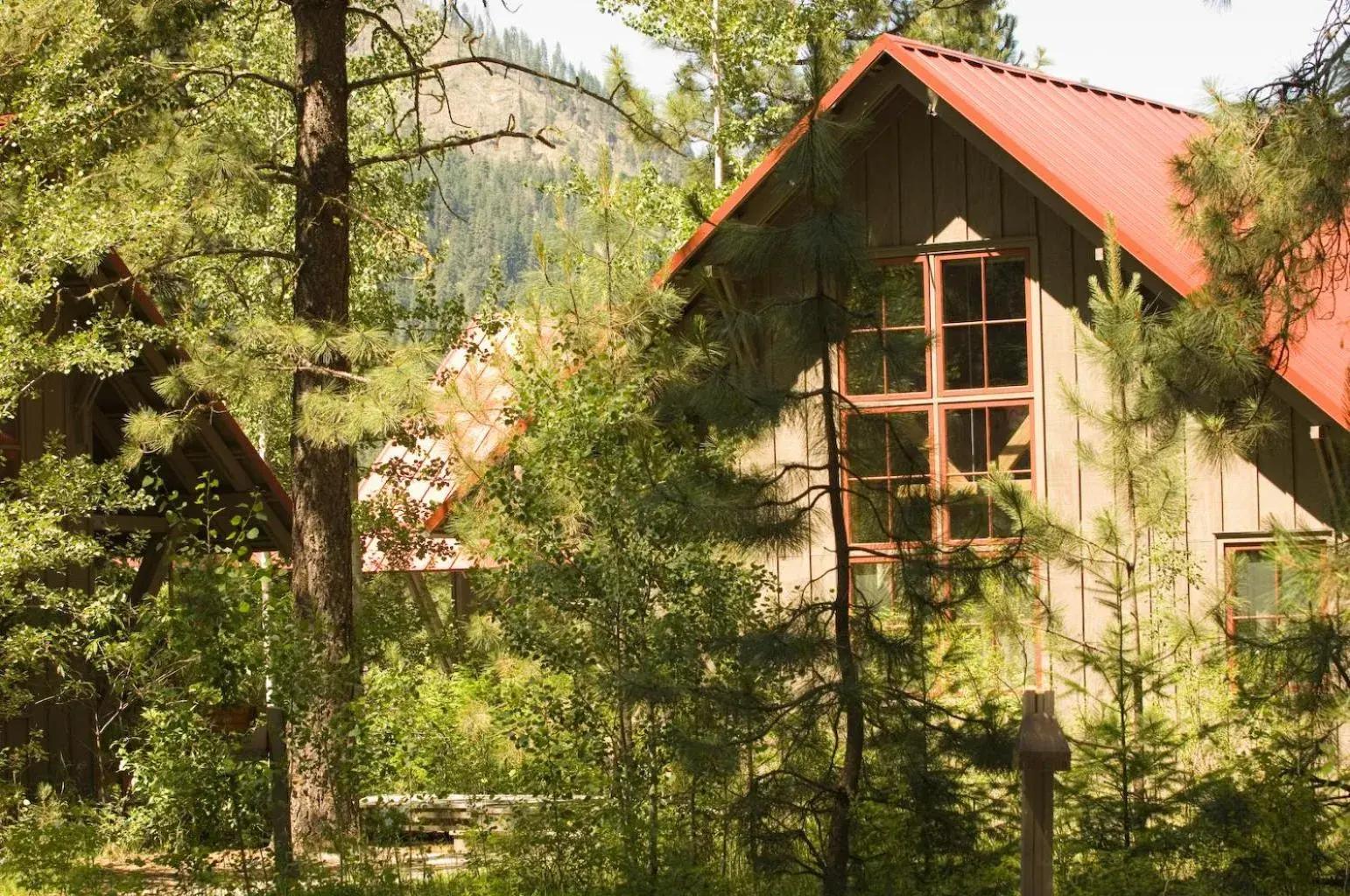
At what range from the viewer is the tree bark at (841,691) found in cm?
735

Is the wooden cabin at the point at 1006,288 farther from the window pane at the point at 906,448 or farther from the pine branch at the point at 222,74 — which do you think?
the window pane at the point at 906,448

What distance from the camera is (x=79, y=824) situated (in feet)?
33.2

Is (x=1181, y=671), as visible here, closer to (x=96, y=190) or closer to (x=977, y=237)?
(x=977, y=237)

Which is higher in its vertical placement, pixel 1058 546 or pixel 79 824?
pixel 1058 546

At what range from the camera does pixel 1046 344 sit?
12812mm

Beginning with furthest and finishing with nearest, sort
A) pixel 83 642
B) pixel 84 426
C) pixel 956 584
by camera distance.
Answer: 1. pixel 84 426
2. pixel 83 642
3. pixel 956 584

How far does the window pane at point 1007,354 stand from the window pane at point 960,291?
0.81ft

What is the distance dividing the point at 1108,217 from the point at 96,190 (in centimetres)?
826

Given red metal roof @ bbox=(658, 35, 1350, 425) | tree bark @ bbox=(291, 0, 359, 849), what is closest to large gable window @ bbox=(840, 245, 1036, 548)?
red metal roof @ bbox=(658, 35, 1350, 425)

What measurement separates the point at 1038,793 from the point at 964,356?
7.64 m

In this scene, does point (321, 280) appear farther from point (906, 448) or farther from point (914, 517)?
point (914, 517)

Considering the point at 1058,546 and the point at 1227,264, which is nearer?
the point at 1227,264

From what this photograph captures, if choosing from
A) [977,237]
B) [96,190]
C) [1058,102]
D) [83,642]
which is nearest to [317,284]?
[96,190]

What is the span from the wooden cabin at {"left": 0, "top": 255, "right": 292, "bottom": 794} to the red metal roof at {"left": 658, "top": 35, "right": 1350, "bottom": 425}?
4993mm
